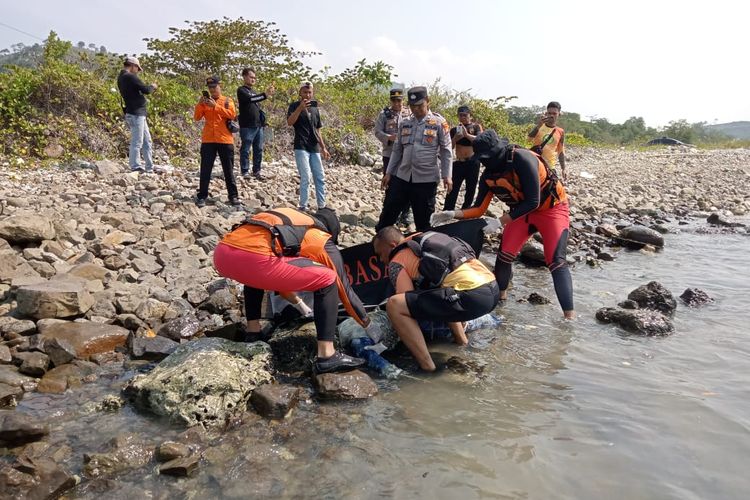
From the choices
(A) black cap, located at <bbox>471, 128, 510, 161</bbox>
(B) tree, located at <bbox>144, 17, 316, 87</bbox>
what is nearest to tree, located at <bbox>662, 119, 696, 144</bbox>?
(B) tree, located at <bbox>144, 17, 316, 87</bbox>

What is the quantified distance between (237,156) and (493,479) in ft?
32.3

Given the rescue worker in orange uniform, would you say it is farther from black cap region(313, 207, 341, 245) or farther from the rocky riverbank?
the rocky riverbank

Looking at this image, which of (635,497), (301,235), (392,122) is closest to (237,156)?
(392,122)

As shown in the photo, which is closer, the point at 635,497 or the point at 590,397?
the point at 635,497

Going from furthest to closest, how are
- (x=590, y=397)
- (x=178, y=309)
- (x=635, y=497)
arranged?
(x=178, y=309) < (x=590, y=397) < (x=635, y=497)

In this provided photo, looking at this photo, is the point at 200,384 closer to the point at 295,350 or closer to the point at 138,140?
the point at 295,350

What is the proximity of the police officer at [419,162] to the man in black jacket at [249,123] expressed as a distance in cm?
373

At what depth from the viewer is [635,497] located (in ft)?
8.93

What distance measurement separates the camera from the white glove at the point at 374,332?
4.52 meters

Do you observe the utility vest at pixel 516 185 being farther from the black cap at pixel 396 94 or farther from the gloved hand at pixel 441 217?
the black cap at pixel 396 94

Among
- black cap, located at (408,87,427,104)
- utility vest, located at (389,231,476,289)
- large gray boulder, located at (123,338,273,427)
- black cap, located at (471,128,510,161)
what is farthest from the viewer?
black cap, located at (408,87,427,104)

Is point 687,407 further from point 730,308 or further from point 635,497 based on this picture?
point 730,308

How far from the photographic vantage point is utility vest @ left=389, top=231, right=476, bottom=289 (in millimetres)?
4098

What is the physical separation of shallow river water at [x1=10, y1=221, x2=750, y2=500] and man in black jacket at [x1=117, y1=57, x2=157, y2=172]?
248 inches
